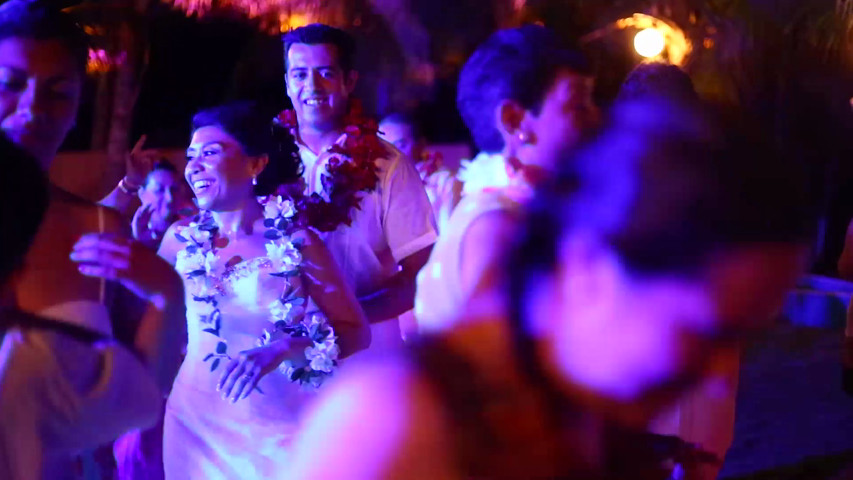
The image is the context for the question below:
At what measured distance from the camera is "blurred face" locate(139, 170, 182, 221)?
3877 millimetres

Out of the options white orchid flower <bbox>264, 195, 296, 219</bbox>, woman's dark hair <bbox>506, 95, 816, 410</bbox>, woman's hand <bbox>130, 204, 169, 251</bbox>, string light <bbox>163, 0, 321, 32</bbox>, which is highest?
string light <bbox>163, 0, 321, 32</bbox>

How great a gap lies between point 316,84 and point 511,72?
1.48 metres

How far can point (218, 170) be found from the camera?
2.95 m

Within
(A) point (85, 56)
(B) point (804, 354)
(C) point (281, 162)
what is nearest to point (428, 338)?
(A) point (85, 56)

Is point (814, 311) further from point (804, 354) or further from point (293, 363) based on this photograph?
point (293, 363)

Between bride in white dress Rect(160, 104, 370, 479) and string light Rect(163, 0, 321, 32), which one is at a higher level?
string light Rect(163, 0, 321, 32)

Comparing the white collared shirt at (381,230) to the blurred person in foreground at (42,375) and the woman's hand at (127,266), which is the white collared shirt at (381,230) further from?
the blurred person in foreground at (42,375)

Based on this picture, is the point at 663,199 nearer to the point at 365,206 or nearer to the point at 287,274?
the point at 287,274

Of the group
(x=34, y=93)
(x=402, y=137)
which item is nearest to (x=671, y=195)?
(x=34, y=93)

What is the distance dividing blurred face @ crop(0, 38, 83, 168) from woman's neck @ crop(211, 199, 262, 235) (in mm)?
1039

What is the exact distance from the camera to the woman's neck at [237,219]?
302 cm

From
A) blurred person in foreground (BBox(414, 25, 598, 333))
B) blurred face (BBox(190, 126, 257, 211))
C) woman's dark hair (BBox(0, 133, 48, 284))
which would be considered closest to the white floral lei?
blurred face (BBox(190, 126, 257, 211))

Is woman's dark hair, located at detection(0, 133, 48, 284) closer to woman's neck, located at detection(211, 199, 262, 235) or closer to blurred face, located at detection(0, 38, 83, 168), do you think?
blurred face, located at detection(0, 38, 83, 168)

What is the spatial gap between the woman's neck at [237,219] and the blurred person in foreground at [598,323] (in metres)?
1.95
